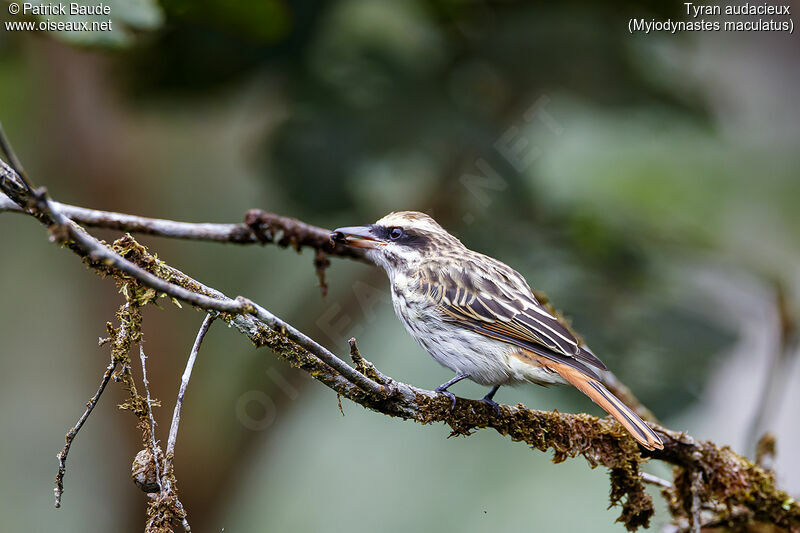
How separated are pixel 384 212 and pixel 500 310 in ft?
6.29

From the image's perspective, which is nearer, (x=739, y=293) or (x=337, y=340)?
(x=337, y=340)

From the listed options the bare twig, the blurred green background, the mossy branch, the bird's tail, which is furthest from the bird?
the blurred green background

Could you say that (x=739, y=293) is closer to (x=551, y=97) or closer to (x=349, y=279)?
(x=551, y=97)

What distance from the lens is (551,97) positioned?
5129 mm

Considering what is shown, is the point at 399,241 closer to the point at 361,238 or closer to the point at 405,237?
the point at 405,237

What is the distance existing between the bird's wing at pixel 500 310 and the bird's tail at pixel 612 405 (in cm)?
4

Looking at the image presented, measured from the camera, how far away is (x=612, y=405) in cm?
286

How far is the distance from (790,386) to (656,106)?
2.34m

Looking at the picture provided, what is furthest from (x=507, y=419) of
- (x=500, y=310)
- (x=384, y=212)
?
(x=384, y=212)

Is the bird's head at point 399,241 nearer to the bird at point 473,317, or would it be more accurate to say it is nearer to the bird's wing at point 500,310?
the bird at point 473,317

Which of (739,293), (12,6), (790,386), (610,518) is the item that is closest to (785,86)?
(739,293)

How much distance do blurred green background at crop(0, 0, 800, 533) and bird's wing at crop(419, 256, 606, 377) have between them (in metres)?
0.89

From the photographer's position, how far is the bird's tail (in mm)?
2709

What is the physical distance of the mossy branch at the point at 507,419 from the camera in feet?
6.47
